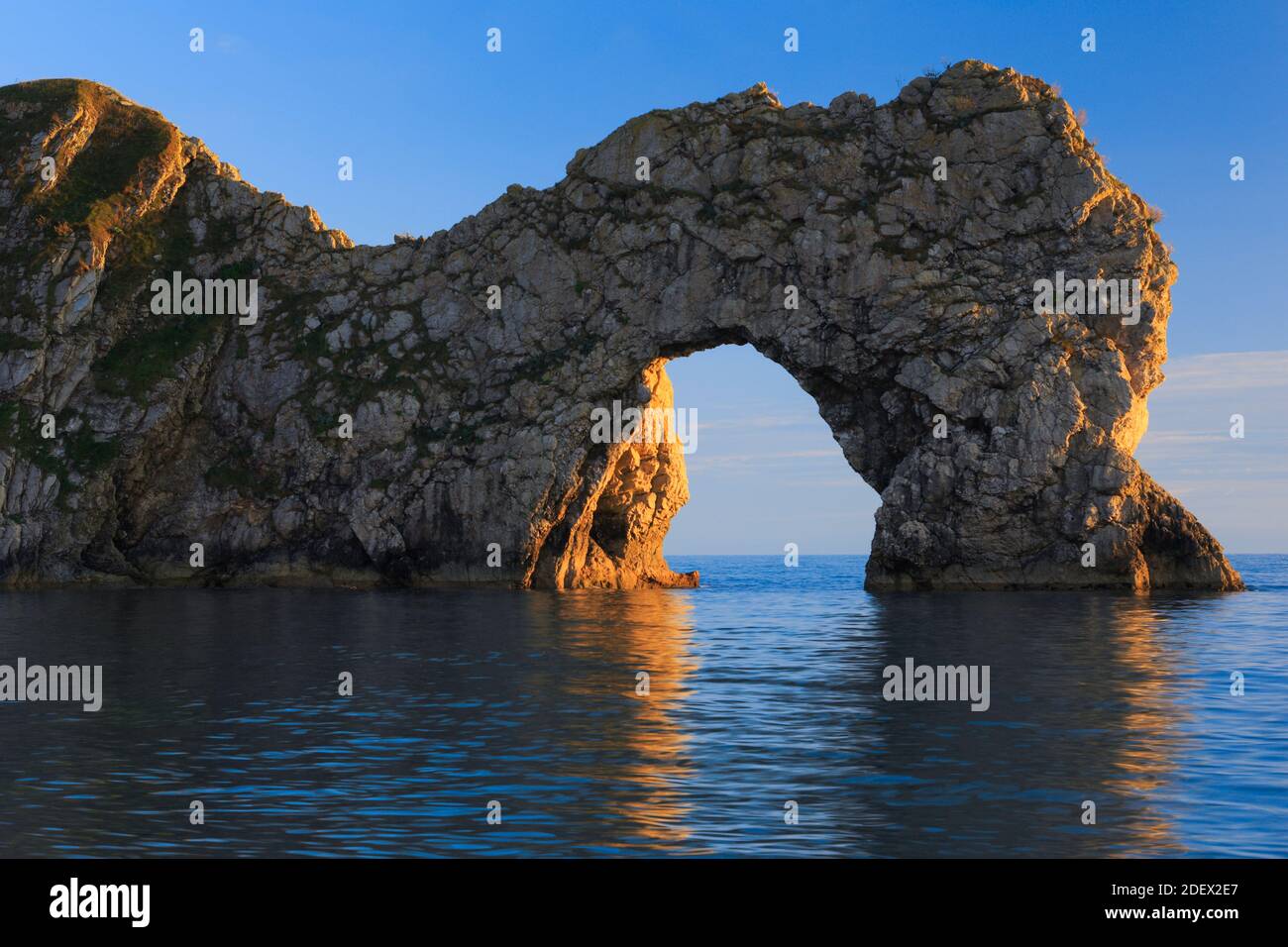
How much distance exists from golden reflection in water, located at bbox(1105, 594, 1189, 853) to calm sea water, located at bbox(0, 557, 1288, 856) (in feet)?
0.34

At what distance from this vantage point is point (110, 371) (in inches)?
3593

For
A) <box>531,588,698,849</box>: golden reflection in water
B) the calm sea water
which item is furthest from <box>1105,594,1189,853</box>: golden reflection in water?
<box>531,588,698,849</box>: golden reflection in water

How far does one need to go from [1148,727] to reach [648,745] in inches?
416

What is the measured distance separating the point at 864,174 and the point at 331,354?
1552 inches

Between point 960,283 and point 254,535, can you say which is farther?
point 254,535

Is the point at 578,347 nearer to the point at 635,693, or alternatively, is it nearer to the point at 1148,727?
the point at 635,693

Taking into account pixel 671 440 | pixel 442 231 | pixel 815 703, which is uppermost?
pixel 442 231

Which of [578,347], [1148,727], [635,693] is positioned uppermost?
[578,347]

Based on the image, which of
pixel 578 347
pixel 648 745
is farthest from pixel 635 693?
pixel 578 347

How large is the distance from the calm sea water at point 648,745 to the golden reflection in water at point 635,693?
0.38 ft

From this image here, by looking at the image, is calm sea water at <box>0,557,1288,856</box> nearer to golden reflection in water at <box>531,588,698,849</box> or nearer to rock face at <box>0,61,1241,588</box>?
golden reflection in water at <box>531,588,698,849</box>

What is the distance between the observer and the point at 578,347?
86.5 m
